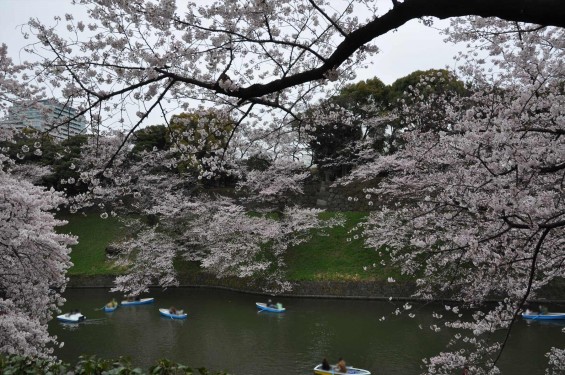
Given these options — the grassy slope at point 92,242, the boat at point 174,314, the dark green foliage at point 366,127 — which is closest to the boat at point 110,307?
the boat at point 174,314

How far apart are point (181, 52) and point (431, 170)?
10140 mm

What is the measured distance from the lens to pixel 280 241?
20.6 metres

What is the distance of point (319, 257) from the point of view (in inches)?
797

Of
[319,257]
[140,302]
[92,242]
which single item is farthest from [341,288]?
[92,242]

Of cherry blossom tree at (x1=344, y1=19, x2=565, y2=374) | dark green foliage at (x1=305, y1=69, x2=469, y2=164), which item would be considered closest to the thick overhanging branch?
cherry blossom tree at (x1=344, y1=19, x2=565, y2=374)

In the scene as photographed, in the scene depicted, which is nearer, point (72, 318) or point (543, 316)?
point (543, 316)

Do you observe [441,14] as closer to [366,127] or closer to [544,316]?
[544,316]

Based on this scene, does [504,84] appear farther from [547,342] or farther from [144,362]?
[144,362]

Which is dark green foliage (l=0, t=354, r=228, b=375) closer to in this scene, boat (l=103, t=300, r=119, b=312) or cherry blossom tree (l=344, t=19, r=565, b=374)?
cherry blossom tree (l=344, t=19, r=565, b=374)

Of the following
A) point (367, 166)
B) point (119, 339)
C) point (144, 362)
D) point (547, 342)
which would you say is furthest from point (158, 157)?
point (547, 342)

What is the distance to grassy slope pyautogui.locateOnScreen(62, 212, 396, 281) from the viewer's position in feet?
61.6

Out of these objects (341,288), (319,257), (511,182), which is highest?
(511,182)

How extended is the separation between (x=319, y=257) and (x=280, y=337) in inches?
290

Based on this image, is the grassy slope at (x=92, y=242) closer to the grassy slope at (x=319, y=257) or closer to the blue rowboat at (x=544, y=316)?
the grassy slope at (x=319, y=257)
